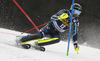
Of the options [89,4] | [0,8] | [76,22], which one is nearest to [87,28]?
[89,4]

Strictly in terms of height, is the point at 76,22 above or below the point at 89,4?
below

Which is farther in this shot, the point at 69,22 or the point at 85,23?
the point at 85,23

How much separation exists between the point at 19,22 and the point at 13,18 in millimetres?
389

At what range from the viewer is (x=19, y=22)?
8.98 metres

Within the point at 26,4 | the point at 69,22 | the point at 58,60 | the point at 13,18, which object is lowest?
the point at 58,60

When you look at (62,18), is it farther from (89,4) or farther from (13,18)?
(13,18)

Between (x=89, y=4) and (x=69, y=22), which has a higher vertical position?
(x=89, y=4)

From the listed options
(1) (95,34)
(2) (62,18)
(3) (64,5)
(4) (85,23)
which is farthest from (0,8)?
(2) (62,18)

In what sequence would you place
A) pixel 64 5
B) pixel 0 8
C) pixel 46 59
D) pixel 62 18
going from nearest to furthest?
1. pixel 46 59
2. pixel 62 18
3. pixel 64 5
4. pixel 0 8

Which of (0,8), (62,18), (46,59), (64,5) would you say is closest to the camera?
(46,59)

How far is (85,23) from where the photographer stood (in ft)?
25.3

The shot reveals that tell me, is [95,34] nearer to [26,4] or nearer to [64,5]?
[64,5]

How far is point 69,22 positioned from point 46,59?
3.78 ft

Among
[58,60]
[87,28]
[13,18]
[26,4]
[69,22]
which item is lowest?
[58,60]
